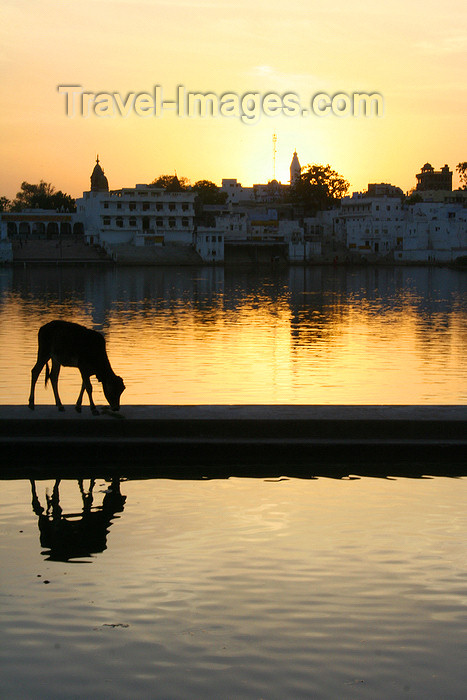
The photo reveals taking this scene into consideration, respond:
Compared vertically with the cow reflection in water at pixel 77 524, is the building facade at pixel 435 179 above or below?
above

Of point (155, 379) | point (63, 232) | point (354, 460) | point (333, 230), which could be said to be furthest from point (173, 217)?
point (354, 460)

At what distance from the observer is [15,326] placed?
26.1 metres

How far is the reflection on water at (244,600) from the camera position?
4.59m

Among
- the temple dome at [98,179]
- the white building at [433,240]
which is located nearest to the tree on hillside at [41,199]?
the temple dome at [98,179]

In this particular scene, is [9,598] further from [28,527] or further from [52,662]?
[28,527]

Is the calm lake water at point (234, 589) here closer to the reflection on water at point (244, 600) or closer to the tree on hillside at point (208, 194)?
the reflection on water at point (244, 600)

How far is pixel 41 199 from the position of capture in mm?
122000

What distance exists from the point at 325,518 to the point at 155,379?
835 centimetres

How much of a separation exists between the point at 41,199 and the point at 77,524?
393 feet

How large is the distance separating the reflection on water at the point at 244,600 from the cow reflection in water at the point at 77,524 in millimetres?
54

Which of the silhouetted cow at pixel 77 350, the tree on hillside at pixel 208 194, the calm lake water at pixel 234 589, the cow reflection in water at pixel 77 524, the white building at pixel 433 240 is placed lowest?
the cow reflection in water at pixel 77 524

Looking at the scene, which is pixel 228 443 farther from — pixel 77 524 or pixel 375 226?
pixel 375 226

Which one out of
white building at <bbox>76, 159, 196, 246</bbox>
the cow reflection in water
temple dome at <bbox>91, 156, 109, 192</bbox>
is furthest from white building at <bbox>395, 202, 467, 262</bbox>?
the cow reflection in water

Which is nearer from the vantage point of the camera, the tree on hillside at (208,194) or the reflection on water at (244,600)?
the reflection on water at (244,600)
